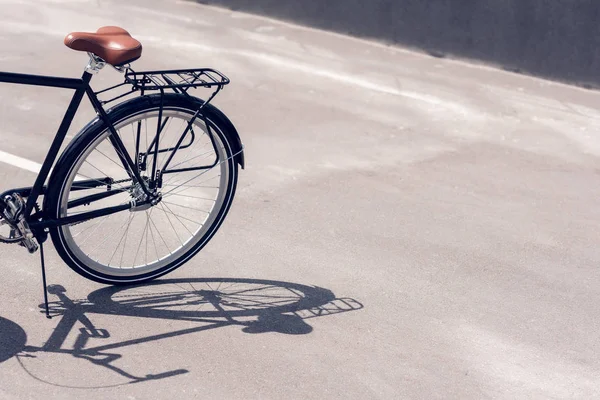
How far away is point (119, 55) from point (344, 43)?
5352 millimetres

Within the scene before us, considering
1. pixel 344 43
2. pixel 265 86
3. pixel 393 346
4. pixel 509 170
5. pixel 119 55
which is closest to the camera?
pixel 119 55

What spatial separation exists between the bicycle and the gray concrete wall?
4230 mm

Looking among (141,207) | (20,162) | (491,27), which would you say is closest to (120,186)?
(141,207)

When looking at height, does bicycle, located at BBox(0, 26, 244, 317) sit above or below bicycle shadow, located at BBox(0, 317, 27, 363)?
above

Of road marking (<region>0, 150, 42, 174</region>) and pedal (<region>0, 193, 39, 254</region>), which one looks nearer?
pedal (<region>0, 193, 39, 254</region>)

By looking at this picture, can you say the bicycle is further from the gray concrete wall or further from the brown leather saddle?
the gray concrete wall

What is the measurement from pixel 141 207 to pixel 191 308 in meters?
0.57

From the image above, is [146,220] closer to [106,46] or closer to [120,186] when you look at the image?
[120,186]

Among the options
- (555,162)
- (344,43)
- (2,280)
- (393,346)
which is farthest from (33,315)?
(344,43)

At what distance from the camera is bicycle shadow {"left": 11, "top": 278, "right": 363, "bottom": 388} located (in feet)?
13.6

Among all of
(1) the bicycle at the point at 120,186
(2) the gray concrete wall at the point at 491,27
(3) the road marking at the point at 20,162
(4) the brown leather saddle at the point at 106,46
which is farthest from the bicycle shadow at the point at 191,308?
(2) the gray concrete wall at the point at 491,27

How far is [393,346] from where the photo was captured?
436 cm

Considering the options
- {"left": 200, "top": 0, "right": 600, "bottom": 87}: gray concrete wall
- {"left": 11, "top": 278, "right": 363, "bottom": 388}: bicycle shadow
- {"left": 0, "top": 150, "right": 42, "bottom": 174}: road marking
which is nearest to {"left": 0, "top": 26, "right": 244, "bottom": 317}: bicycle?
{"left": 11, "top": 278, "right": 363, "bottom": 388}: bicycle shadow

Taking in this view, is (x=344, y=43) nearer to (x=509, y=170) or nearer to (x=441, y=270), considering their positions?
(x=509, y=170)
